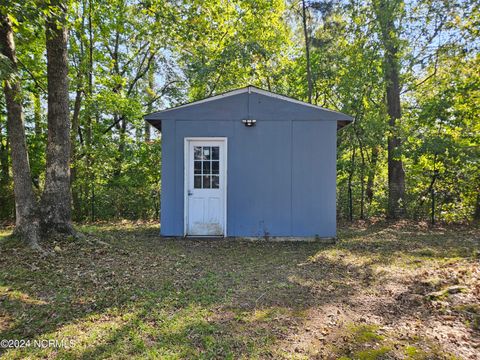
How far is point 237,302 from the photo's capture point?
3436 millimetres

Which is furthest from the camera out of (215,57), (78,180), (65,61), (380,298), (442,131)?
(215,57)

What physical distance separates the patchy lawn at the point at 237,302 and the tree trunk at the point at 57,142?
0.50 m

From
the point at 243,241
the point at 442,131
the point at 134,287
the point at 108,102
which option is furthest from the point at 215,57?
the point at 134,287

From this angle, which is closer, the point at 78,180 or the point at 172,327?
the point at 172,327

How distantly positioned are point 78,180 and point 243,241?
6.37m

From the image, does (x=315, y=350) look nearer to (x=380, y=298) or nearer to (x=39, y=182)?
(x=380, y=298)

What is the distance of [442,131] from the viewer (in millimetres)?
9078

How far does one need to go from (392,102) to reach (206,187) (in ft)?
24.9

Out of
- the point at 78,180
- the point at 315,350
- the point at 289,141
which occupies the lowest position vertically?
the point at 315,350

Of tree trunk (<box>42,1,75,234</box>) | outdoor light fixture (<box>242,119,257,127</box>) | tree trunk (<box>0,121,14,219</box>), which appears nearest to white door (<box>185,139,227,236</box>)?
outdoor light fixture (<box>242,119,257,127</box>)

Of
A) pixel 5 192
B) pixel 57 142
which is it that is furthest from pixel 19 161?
pixel 5 192

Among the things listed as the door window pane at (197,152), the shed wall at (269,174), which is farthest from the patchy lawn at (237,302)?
the door window pane at (197,152)

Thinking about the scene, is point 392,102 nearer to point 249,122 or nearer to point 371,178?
point 371,178

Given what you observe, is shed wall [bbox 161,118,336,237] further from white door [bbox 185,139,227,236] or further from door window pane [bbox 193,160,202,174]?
door window pane [bbox 193,160,202,174]
